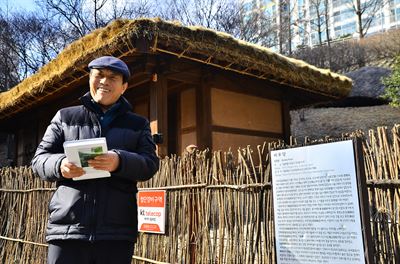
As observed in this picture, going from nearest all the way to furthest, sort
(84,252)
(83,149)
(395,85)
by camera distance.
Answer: (83,149)
(84,252)
(395,85)

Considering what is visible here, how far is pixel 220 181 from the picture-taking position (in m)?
3.37

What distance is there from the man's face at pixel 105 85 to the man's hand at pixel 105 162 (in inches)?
16.6

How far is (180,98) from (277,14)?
17.9m

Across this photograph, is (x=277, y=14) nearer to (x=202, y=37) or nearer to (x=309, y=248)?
(x=202, y=37)

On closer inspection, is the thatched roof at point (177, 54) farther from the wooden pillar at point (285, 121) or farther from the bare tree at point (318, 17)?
the bare tree at point (318, 17)

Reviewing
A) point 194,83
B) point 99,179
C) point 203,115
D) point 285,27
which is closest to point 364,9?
point 285,27

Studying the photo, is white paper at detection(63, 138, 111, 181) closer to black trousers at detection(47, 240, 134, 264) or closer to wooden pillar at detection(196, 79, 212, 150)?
black trousers at detection(47, 240, 134, 264)

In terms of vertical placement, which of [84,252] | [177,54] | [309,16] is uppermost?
[309,16]

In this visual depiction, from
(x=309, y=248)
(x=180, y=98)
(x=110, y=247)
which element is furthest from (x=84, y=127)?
(x=180, y=98)

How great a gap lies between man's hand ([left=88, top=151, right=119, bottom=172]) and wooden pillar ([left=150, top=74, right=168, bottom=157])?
13.4 feet

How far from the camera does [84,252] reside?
2014mm

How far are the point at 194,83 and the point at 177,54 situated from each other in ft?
4.88

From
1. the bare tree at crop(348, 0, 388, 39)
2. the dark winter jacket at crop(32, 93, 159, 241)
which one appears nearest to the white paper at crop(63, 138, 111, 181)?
the dark winter jacket at crop(32, 93, 159, 241)

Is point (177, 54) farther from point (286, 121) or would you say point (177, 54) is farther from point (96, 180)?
point (286, 121)
